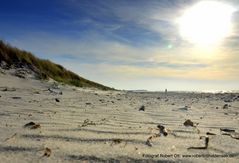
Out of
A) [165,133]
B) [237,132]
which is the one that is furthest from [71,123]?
[237,132]

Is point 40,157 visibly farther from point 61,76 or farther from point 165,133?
point 61,76

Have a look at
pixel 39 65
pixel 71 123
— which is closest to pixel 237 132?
pixel 71 123

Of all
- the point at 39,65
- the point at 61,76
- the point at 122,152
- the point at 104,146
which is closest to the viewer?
the point at 122,152

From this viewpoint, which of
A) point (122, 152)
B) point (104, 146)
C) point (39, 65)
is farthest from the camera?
point (39, 65)

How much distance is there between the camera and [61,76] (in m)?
17.8

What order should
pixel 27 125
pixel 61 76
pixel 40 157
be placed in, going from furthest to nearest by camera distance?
pixel 61 76
pixel 27 125
pixel 40 157

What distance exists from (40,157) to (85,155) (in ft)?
1.02

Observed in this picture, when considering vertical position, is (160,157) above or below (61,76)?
below

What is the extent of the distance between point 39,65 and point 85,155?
47.1 feet

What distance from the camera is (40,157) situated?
2586 millimetres

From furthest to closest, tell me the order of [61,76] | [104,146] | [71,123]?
[61,76] → [71,123] → [104,146]

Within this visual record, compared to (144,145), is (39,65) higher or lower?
higher

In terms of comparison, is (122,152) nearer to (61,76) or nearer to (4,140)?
(4,140)

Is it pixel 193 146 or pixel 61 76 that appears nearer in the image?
pixel 193 146
